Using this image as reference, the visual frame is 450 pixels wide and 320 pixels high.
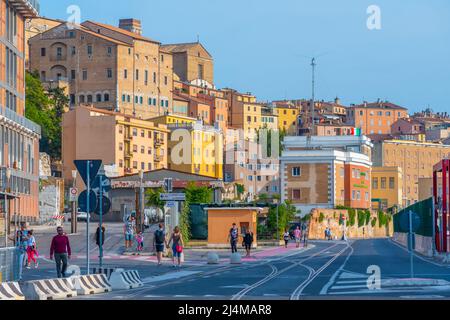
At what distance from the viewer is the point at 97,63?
176 meters

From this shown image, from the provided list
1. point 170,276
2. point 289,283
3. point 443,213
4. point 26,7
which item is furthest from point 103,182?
point 26,7

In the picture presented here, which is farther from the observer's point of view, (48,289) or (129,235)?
(129,235)

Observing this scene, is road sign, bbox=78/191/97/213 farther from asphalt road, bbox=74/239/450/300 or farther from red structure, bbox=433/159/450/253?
red structure, bbox=433/159/450/253

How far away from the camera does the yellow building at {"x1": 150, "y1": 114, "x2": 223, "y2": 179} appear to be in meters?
171

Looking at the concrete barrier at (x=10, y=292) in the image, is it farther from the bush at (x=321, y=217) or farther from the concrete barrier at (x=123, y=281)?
the bush at (x=321, y=217)

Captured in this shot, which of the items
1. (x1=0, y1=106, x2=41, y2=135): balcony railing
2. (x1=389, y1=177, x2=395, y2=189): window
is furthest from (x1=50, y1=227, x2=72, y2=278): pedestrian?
(x1=389, y1=177, x2=395, y2=189): window

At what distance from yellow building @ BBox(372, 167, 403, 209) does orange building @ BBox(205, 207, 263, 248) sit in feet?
322

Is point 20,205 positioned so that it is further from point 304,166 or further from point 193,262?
point 304,166

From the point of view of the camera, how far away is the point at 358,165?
489 ft

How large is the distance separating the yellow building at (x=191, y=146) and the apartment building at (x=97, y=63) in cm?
622

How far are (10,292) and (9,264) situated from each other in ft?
26.2

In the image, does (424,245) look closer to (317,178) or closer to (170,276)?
(170,276)

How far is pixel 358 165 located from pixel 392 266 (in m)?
98.1
